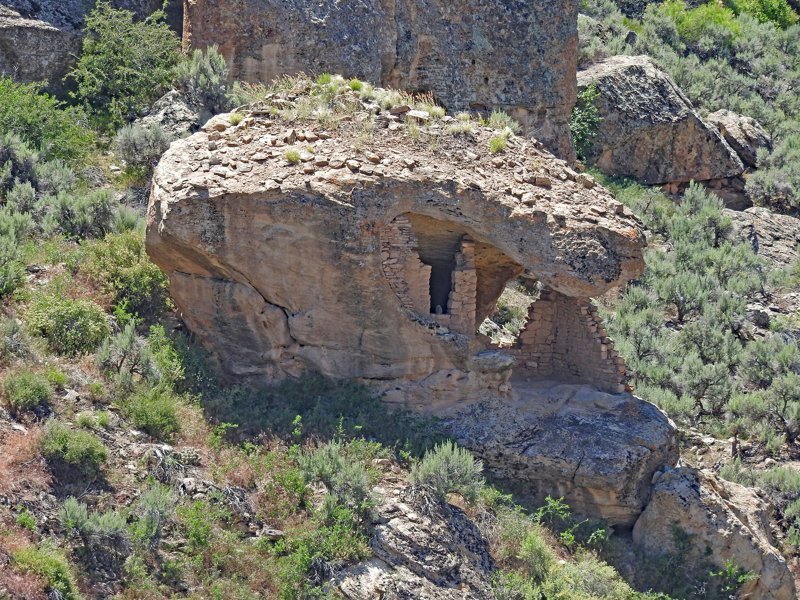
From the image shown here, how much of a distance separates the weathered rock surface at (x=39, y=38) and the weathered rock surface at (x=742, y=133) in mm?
15080

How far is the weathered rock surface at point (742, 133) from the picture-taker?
112 ft

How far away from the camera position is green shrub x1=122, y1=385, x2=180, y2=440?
17.6 m

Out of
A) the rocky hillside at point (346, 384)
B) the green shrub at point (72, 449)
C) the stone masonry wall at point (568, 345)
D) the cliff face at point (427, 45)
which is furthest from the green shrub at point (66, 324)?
the cliff face at point (427, 45)

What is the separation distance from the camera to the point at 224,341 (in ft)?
63.8

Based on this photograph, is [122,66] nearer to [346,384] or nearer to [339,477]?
[346,384]

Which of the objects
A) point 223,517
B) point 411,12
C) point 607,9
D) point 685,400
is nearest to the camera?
point 223,517

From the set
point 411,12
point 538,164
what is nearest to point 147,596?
point 538,164

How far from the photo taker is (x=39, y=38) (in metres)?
26.9

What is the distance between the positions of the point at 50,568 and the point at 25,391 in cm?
306

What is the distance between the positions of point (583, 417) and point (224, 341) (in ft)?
15.7

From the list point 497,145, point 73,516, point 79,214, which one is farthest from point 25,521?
point 79,214

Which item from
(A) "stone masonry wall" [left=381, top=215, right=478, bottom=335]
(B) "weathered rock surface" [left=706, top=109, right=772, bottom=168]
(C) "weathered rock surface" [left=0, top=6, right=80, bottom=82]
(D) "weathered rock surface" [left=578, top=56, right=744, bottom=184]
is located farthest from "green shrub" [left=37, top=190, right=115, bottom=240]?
(B) "weathered rock surface" [left=706, top=109, right=772, bottom=168]

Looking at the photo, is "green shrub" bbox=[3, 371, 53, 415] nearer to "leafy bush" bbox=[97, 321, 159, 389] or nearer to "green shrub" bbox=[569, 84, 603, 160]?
"leafy bush" bbox=[97, 321, 159, 389]

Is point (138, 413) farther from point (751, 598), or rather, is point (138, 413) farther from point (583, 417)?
point (751, 598)
